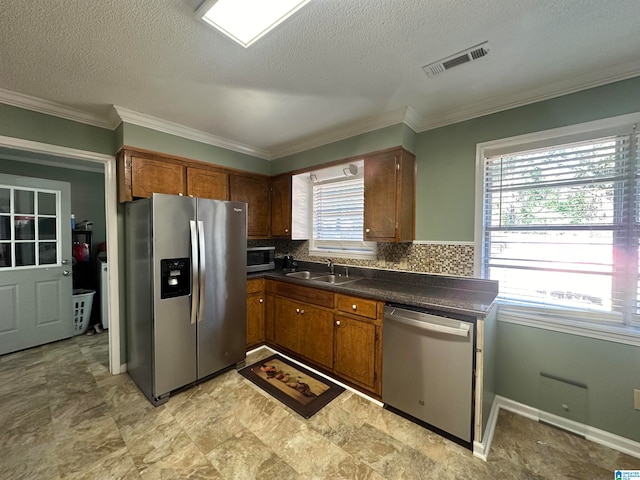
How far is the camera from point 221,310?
2.58 metres

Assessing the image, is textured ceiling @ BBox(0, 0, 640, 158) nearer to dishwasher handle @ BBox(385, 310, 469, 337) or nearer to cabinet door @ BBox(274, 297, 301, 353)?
dishwasher handle @ BBox(385, 310, 469, 337)

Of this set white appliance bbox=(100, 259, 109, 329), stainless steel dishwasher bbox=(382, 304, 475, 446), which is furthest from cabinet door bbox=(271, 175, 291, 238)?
white appliance bbox=(100, 259, 109, 329)

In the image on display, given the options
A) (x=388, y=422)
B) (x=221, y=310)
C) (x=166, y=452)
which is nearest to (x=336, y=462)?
(x=388, y=422)

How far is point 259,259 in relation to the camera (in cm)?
340

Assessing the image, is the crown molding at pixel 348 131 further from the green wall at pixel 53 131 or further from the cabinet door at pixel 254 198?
the green wall at pixel 53 131

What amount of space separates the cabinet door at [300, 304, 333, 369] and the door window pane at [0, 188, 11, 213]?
3.64 m

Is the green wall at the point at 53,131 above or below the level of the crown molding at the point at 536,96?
below

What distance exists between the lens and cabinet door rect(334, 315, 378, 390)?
87.6 inches

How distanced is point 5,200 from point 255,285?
306 cm

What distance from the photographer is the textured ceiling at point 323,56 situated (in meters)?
1.33

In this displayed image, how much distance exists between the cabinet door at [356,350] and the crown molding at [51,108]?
2.99 m

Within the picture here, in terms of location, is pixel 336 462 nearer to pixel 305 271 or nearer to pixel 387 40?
pixel 305 271

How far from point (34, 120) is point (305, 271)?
3017 mm

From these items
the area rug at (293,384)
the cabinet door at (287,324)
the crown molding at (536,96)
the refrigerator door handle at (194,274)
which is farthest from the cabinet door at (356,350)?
the crown molding at (536,96)
